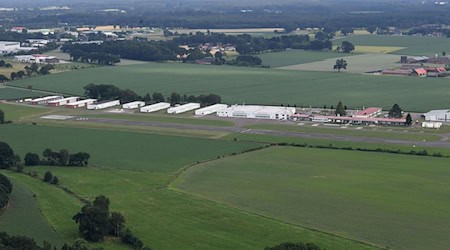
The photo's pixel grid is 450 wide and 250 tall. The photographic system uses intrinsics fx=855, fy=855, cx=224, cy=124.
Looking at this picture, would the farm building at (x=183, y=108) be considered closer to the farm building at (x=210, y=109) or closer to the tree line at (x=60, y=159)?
the farm building at (x=210, y=109)

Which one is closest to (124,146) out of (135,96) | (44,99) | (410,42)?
(135,96)

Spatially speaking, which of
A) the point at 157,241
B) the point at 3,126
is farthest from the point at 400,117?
the point at 157,241

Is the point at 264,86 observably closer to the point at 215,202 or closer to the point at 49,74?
the point at 49,74

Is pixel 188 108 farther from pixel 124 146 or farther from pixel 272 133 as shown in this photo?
pixel 124 146

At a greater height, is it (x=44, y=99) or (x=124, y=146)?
(x=44, y=99)

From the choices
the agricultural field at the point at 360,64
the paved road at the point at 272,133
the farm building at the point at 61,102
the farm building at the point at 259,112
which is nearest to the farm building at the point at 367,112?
the farm building at the point at 259,112
